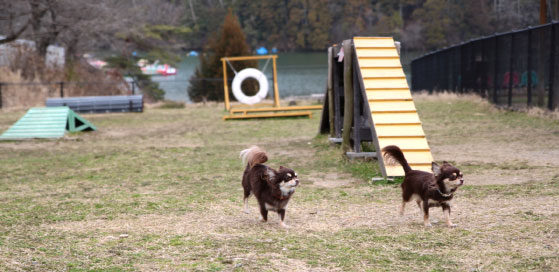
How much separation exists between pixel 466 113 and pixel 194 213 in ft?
43.5

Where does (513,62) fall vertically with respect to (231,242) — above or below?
above

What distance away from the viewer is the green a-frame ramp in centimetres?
1454

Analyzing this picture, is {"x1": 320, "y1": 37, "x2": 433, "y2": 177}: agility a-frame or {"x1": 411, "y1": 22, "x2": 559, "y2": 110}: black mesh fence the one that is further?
{"x1": 411, "y1": 22, "x2": 559, "y2": 110}: black mesh fence

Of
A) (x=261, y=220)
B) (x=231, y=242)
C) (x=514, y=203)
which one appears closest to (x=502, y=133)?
(x=514, y=203)

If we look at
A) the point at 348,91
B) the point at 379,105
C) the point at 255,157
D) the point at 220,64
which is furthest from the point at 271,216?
the point at 220,64

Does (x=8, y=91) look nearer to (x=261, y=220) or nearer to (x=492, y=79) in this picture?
(x=492, y=79)

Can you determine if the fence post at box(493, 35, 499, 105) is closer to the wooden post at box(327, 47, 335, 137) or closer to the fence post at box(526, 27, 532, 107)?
the fence post at box(526, 27, 532, 107)

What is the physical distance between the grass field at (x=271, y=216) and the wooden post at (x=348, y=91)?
351 mm

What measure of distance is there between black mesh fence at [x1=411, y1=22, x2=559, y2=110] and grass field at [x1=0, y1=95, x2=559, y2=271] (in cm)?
318

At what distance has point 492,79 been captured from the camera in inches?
775

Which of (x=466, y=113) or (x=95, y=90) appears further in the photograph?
(x=95, y=90)

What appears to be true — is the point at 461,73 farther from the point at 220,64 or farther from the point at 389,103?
the point at 220,64

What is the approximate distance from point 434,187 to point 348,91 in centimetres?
497

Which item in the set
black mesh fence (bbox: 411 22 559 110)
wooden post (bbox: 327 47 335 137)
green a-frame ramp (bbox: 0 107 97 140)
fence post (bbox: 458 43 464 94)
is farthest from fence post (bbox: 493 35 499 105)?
green a-frame ramp (bbox: 0 107 97 140)
